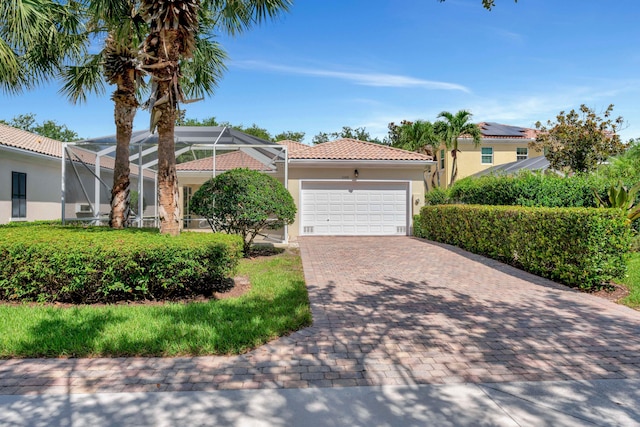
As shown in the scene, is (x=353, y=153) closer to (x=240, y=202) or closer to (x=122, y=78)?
(x=240, y=202)

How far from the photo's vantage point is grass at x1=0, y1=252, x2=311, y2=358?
419 centimetres

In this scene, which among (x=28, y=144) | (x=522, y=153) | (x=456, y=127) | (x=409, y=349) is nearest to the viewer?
(x=409, y=349)

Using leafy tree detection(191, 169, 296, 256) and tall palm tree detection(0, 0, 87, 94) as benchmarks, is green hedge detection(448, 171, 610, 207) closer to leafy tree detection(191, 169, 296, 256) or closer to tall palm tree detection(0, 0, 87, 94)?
leafy tree detection(191, 169, 296, 256)

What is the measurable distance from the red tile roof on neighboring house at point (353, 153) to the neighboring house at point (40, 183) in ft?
27.0

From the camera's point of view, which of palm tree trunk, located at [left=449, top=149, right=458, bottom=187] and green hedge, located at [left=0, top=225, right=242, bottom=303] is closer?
green hedge, located at [left=0, top=225, right=242, bottom=303]

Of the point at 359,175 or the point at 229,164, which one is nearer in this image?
the point at 359,175

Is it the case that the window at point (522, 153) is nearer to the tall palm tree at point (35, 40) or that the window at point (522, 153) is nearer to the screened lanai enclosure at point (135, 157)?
the screened lanai enclosure at point (135, 157)

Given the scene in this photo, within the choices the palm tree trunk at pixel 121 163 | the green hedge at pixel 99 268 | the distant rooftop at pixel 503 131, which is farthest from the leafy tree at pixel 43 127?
the green hedge at pixel 99 268

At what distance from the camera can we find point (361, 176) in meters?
16.7

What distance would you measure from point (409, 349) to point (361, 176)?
12.8m

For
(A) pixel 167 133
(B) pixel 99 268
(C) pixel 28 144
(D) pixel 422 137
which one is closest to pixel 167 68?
(A) pixel 167 133

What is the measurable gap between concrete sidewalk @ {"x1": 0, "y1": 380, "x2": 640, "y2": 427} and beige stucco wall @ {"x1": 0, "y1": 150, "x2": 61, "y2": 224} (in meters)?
13.2

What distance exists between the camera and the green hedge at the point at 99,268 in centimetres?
581

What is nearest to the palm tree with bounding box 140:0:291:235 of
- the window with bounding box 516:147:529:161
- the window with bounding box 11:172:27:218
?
the window with bounding box 11:172:27:218
